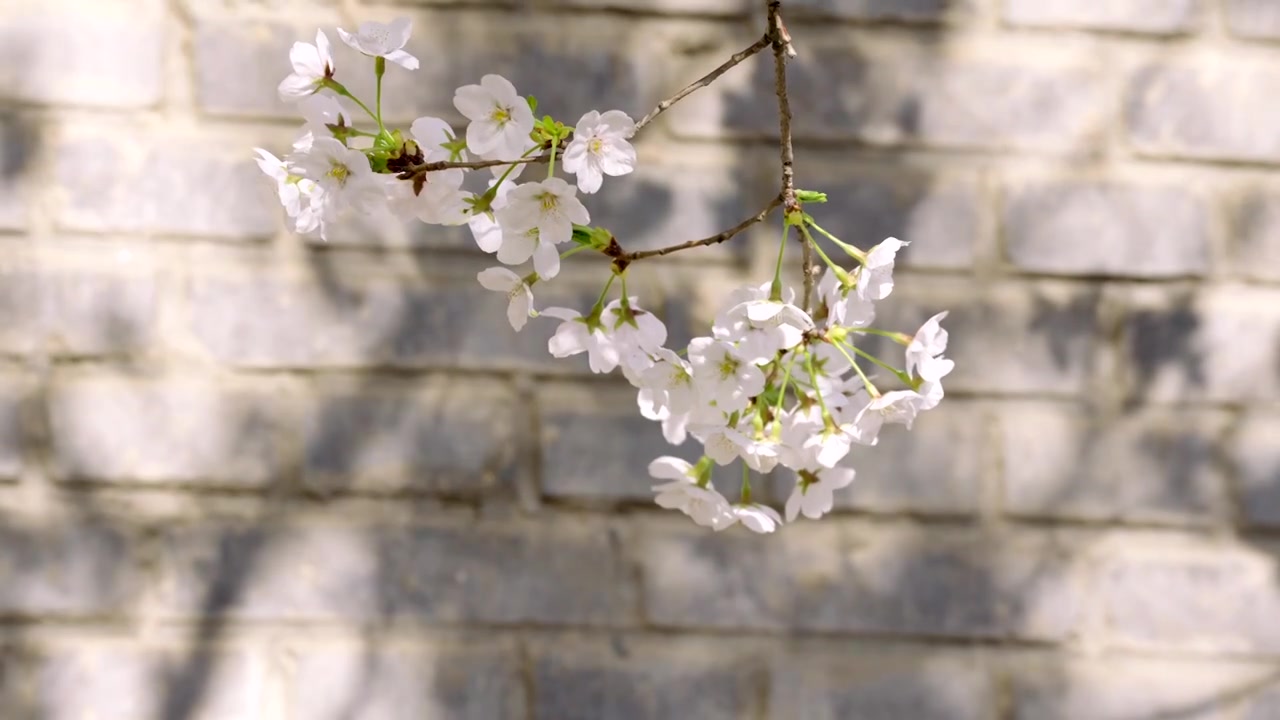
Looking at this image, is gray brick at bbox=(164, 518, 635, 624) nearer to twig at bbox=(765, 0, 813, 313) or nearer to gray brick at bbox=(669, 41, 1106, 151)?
gray brick at bbox=(669, 41, 1106, 151)

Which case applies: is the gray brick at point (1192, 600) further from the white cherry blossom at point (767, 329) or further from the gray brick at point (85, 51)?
the gray brick at point (85, 51)

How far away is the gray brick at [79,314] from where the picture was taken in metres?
1.14

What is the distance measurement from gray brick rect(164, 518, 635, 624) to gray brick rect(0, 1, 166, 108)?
0.50 m

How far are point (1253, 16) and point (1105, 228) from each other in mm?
285

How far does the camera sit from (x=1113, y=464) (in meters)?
1.20

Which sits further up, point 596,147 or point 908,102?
point 908,102

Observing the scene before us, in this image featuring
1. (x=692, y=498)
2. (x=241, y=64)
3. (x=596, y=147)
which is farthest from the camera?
(x=241, y=64)

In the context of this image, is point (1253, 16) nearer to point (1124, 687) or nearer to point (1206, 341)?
point (1206, 341)

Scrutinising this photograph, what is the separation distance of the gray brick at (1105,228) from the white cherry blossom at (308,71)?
0.82m

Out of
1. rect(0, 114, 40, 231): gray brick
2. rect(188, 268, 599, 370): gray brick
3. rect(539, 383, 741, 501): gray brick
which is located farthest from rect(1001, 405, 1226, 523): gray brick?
rect(0, 114, 40, 231): gray brick

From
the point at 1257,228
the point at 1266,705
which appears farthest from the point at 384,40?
the point at 1266,705

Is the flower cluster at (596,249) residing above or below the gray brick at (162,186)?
below

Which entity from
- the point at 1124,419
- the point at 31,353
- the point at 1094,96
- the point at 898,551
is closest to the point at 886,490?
the point at 898,551

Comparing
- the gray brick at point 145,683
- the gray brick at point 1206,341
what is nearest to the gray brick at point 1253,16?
the gray brick at point 1206,341
